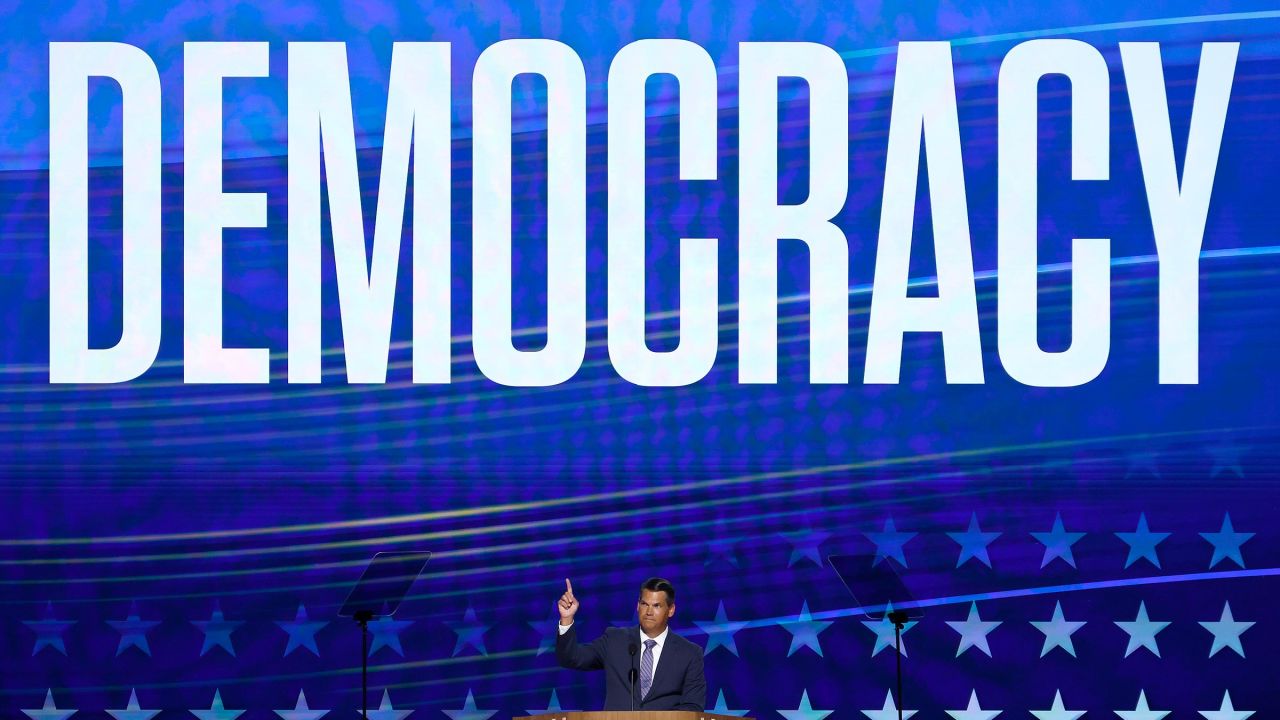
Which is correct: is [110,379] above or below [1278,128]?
below

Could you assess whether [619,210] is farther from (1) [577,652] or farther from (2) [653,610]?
(1) [577,652]

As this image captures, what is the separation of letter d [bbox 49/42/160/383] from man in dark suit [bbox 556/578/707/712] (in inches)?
92.9

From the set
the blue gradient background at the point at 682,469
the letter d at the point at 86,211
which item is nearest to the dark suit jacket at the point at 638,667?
the blue gradient background at the point at 682,469

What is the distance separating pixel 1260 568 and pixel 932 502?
1469mm

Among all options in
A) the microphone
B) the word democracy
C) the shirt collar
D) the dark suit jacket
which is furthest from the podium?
the word democracy

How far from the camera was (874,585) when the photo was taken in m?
6.80

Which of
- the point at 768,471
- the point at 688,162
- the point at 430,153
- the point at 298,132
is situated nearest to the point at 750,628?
the point at 768,471

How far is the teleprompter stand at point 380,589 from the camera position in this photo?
20.9ft

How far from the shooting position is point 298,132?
703 centimetres

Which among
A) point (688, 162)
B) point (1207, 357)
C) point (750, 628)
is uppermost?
point (688, 162)

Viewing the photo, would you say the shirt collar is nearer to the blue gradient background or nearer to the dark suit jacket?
the dark suit jacket

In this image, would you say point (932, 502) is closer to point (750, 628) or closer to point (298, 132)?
point (750, 628)

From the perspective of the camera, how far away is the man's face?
6.34m

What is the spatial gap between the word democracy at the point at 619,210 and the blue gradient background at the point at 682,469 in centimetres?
6
